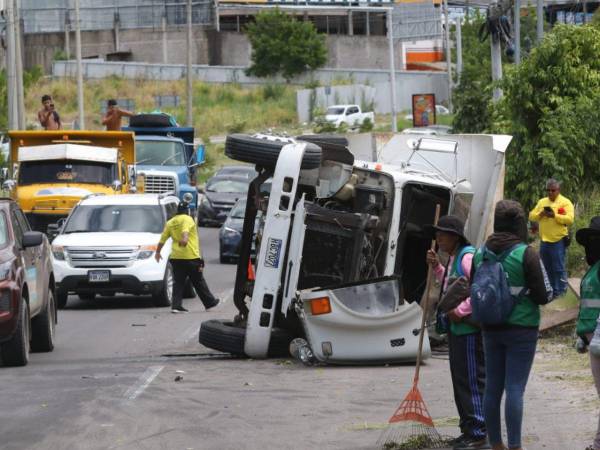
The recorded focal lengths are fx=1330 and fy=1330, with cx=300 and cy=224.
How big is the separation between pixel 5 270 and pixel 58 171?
13.6m

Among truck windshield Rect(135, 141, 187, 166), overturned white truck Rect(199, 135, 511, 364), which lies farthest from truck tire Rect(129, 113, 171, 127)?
overturned white truck Rect(199, 135, 511, 364)

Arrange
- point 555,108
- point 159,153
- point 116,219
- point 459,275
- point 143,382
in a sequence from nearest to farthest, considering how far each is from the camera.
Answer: point 459,275 < point 143,382 < point 116,219 < point 555,108 < point 159,153

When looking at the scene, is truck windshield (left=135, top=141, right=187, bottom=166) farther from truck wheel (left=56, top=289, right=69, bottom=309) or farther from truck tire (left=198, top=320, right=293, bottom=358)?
truck tire (left=198, top=320, right=293, bottom=358)

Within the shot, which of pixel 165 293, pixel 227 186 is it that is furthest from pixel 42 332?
pixel 227 186

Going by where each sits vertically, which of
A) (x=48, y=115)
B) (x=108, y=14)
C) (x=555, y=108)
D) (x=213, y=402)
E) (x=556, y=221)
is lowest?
(x=213, y=402)

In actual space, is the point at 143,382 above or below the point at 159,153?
below

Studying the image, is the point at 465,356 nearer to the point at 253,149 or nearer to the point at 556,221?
the point at 253,149

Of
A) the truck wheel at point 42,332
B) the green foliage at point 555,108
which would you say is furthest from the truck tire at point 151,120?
the truck wheel at point 42,332

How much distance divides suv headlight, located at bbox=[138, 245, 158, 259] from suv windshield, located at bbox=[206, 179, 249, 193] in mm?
Answer: 19292

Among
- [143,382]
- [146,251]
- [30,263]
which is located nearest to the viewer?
[143,382]

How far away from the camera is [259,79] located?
8794 cm

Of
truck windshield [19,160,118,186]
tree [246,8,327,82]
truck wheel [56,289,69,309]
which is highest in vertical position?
tree [246,8,327,82]

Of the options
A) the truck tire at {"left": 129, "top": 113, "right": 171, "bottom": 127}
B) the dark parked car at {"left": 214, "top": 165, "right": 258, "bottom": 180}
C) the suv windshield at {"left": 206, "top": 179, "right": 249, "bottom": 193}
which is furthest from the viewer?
the dark parked car at {"left": 214, "top": 165, "right": 258, "bottom": 180}

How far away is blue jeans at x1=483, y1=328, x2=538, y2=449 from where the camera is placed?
26.3 feet
